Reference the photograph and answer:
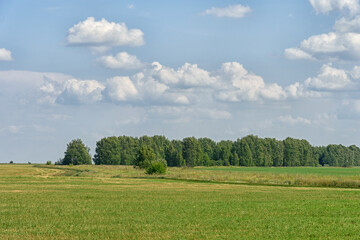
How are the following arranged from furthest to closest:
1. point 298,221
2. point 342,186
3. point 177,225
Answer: point 342,186, point 298,221, point 177,225

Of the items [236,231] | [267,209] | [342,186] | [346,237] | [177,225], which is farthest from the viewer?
[342,186]

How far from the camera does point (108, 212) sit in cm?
3800

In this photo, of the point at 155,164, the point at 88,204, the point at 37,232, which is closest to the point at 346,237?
the point at 37,232

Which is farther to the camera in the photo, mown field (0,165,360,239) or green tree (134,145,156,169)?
green tree (134,145,156,169)

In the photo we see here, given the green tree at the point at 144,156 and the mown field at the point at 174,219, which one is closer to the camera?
the mown field at the point at 174,219

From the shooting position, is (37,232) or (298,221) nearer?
(37,232)

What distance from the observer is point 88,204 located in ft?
147

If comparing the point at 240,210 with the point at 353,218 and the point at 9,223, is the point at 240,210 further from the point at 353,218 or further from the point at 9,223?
the point at 9,223

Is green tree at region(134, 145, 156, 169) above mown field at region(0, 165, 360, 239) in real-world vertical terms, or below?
above

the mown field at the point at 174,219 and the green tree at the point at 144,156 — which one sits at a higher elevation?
the green tree at the point at 144,156

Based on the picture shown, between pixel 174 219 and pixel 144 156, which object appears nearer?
pixel 174 219

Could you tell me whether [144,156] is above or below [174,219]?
above

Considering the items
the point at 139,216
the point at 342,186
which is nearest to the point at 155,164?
the point at 342,186

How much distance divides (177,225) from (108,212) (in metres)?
8.89
